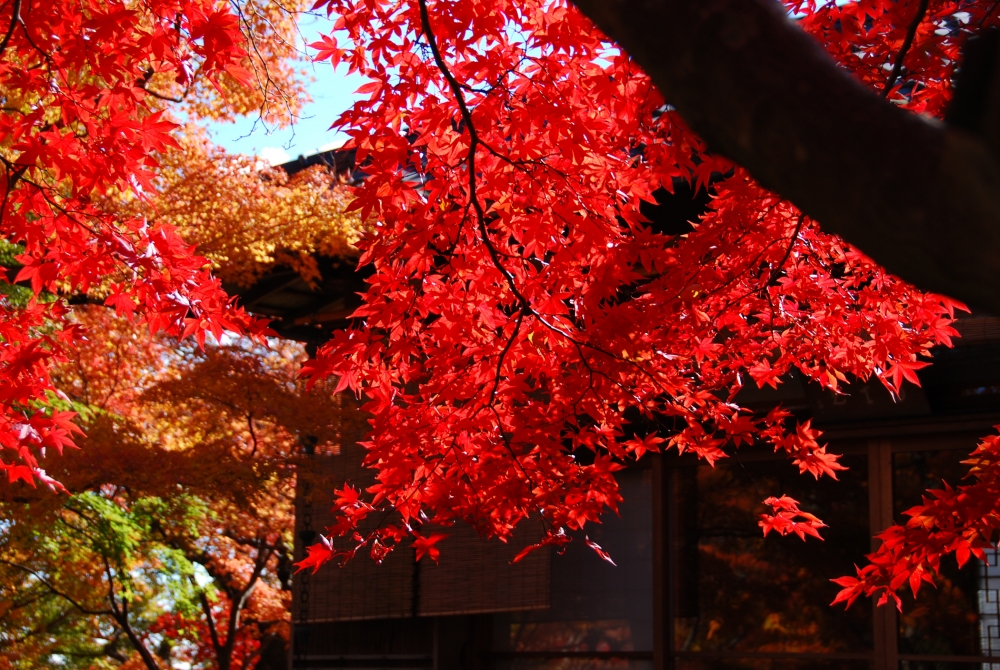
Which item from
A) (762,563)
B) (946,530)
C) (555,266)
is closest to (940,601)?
(762,563)

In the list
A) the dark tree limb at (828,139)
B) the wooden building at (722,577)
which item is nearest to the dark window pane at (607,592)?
the wooden building at (722,577)

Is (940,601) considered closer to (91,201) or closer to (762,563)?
(762,563)

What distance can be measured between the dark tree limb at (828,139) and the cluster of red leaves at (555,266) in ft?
6.51

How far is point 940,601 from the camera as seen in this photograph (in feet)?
19.5

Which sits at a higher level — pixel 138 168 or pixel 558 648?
pixel 138 168

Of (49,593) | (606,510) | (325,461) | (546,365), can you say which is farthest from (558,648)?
(49,593)

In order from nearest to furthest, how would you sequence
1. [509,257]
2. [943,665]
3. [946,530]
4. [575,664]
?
[946,530] → [509,257] → [943,665] → [575,664]

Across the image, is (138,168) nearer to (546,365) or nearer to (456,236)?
(456,236)

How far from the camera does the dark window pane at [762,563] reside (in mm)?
6324

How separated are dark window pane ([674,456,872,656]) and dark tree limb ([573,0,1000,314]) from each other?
5139 mm

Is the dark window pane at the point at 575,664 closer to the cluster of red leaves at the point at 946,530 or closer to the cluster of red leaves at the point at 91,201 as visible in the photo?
the cluster of red leaves at the point at 946,530

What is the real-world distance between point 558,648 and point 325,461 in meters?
2.83

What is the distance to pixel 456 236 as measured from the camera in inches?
152

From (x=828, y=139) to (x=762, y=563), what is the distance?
5.80 meters
